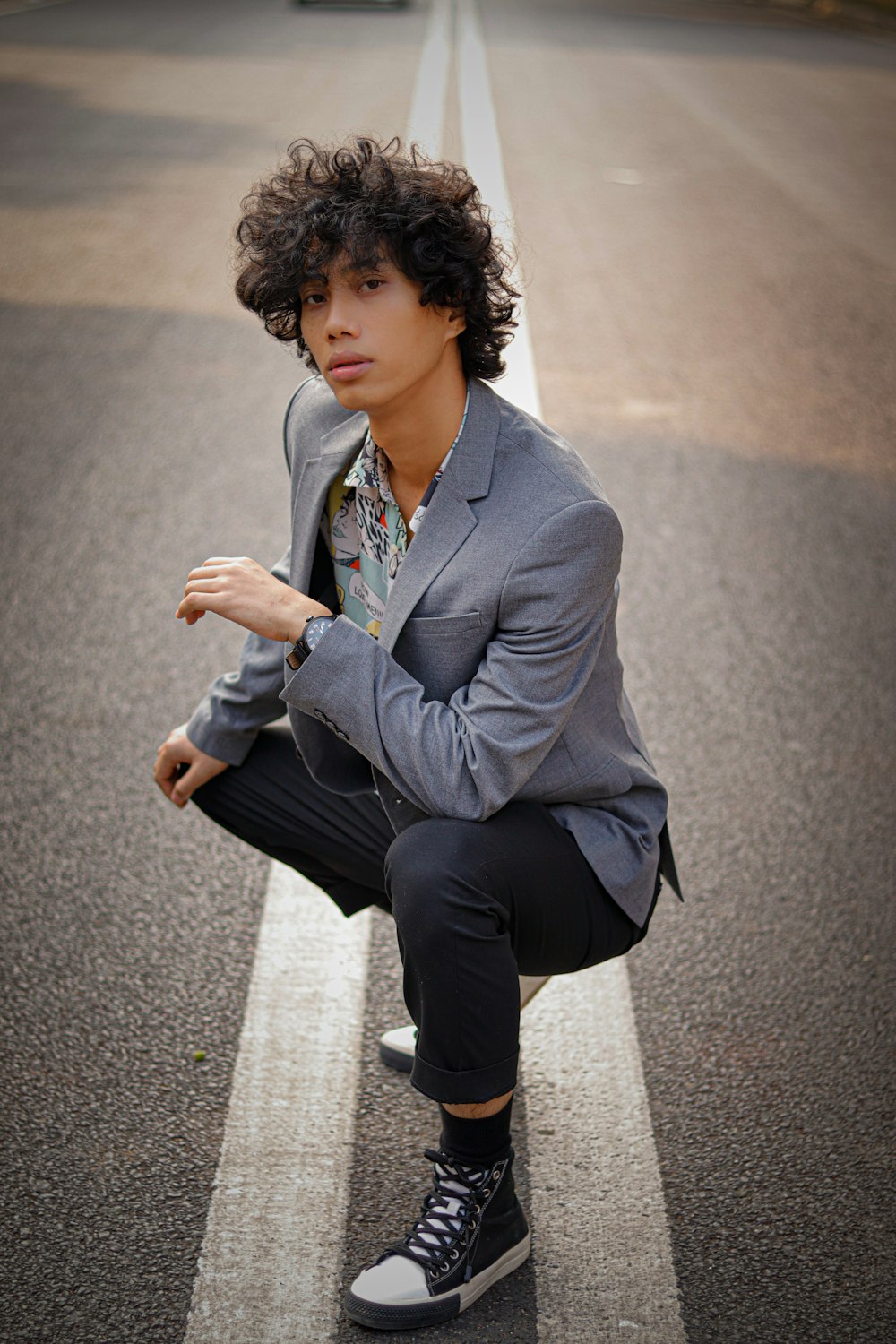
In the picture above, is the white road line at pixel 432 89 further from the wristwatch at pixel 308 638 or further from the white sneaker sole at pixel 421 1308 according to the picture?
the white sneaker sole at pixel 421 1308

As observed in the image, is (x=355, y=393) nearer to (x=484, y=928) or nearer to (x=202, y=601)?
(x=202, y=601)

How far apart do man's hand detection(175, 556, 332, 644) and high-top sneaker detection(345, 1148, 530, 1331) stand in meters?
0.90

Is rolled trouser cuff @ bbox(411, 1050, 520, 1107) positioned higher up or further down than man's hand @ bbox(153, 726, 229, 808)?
further down

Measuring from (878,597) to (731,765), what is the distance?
4.41ft

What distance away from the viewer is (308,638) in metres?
2.03

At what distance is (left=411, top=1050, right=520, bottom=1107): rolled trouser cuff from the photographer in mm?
1969

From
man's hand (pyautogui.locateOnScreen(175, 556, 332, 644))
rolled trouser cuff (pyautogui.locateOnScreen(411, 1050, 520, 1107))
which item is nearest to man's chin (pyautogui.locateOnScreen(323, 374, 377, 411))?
man's hand (pyautogui.locateOnScreen(175, 556, 332, 644))

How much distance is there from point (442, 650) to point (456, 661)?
0.03m

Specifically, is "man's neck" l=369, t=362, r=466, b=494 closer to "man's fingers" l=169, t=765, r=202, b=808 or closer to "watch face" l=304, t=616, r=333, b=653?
"watch face" l=304, t=616, r=333, b=653

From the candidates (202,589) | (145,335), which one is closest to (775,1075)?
(202,589)

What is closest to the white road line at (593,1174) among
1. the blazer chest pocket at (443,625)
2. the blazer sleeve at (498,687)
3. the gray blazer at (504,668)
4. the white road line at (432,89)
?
the gray blazer at (504,668)

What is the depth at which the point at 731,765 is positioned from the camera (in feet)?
11.5

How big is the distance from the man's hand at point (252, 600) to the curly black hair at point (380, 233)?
19.3 inches

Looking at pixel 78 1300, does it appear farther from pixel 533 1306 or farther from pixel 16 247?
pixel 16 247
